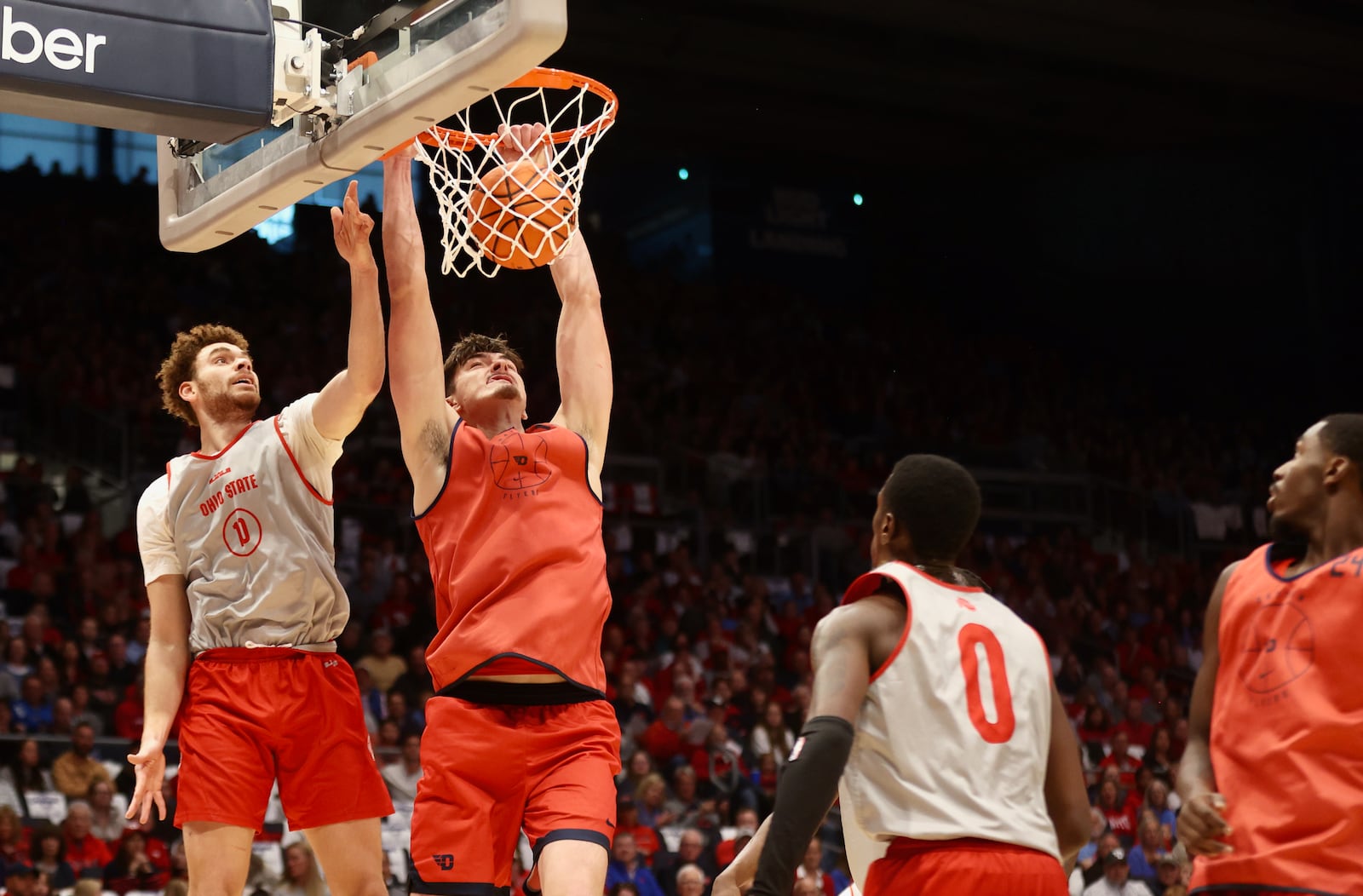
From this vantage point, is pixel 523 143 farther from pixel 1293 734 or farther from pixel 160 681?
pixel 1293 734

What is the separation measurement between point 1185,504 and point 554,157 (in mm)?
14092

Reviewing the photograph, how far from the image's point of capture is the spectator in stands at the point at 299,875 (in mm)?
8469

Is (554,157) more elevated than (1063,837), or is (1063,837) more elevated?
(554,157)

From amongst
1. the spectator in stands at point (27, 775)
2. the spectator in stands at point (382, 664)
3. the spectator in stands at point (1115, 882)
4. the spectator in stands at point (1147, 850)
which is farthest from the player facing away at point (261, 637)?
Result: the spectator in stands at point (1147, 850)

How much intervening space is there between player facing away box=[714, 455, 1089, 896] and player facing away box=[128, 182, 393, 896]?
182cm

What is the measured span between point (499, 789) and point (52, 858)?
17.4 feet

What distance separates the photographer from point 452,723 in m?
4.11

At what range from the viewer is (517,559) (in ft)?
13.9

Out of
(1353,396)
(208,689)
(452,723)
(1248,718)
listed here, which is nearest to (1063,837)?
(1248,718)

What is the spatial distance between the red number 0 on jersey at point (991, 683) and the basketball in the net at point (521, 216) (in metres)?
2.09

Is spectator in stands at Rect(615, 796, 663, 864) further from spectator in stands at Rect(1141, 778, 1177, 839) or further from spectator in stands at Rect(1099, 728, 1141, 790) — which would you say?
spectator in stands at Rect(1099, 728, 1141, 790)

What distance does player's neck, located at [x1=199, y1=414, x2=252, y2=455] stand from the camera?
15.8 ft

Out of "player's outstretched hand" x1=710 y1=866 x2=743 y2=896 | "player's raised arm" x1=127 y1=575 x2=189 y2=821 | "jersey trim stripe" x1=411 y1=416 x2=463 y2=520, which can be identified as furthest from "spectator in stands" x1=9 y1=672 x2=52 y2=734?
"player's outstretched hand" x1=710 y1=866 x2=743 y2=896

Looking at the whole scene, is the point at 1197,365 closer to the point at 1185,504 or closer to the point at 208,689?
the point at 1185,504
